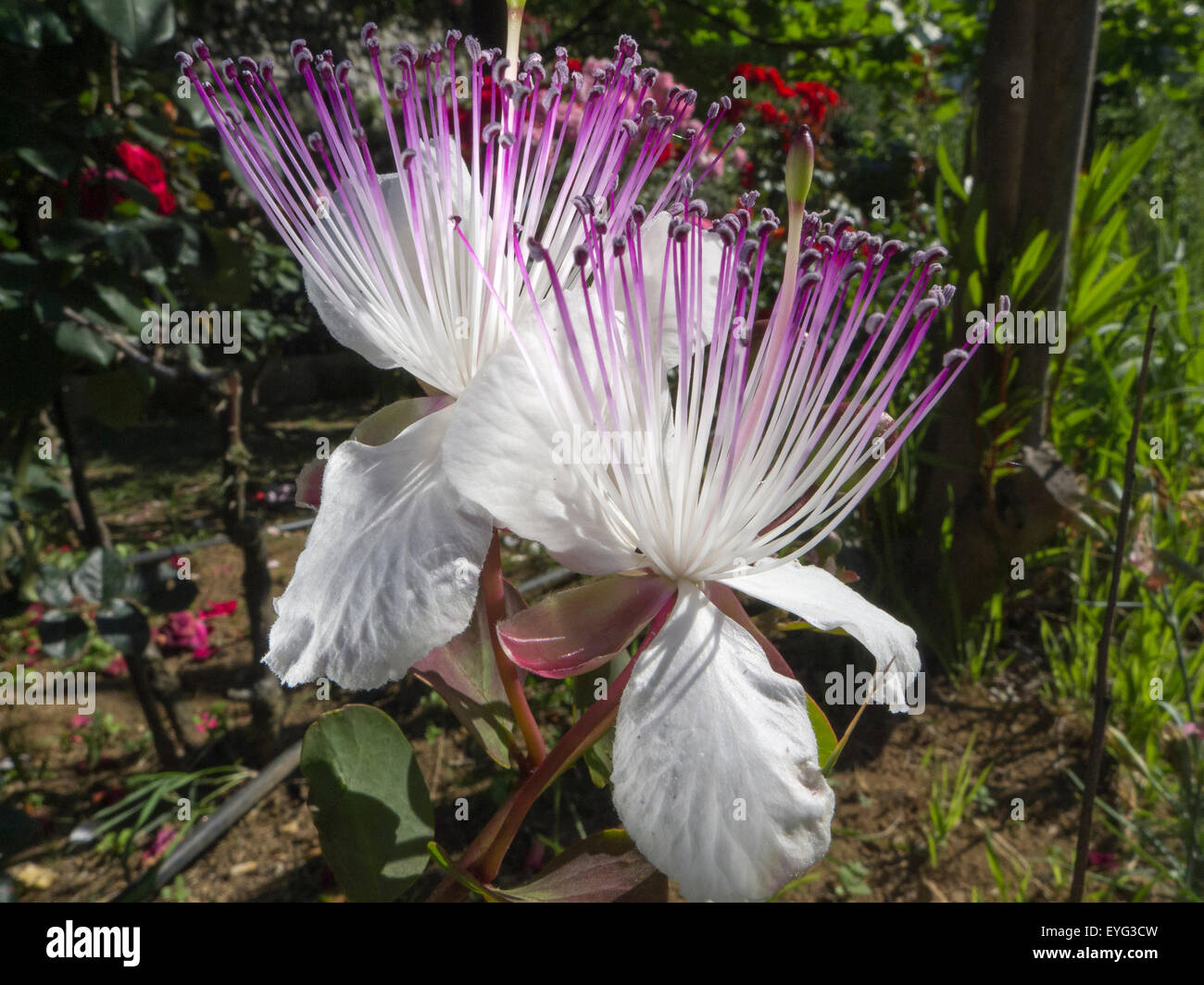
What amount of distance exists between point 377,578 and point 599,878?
0.94 ft

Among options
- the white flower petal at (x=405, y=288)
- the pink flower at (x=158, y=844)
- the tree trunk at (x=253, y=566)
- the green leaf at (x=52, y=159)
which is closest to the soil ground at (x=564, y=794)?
the pink flower at (x=158, y=844)

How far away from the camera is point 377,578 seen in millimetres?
464

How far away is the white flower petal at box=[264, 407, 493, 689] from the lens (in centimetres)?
44

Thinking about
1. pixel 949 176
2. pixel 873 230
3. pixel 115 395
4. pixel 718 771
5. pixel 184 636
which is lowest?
pixel 184 636

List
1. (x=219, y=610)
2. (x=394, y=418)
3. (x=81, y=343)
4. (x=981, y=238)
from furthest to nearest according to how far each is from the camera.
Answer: (x=219, y=610), (x=981, y=238), (x=81, y=343), (x=394, y=418)

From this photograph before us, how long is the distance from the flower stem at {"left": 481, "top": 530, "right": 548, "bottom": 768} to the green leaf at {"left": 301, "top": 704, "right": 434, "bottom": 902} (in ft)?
0.33

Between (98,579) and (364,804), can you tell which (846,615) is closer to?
(364,804)

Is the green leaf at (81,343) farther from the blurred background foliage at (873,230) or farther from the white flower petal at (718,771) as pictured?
the white flower petal at (718,771)

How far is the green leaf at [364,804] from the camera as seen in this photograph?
634 mm

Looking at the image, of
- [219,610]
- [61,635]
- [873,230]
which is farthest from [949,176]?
[219,610]

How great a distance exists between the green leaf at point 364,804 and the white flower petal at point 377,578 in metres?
0.20

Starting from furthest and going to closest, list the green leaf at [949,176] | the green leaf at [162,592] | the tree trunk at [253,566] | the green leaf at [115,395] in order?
the green leaf at [949,176]
the tree trunk at [253,566]
the green leaf at [162,592]
the green leaf at [115,395]

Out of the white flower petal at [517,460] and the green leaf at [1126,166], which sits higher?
the green leaf at [1126,166]

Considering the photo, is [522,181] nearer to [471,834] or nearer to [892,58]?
[471,834]
